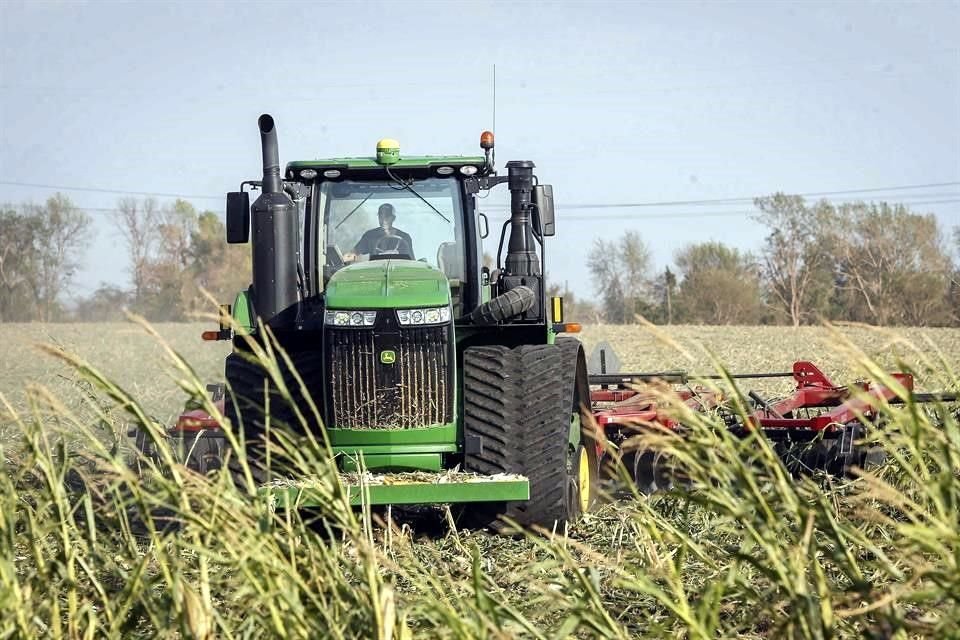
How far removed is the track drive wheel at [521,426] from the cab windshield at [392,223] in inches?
37.7

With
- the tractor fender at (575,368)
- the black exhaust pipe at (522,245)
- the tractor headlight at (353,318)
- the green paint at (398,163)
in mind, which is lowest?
the tractor fender at (575,368)

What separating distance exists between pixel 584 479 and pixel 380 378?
2.26 meters

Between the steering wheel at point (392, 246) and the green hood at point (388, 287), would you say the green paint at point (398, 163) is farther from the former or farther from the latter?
the green hood at point (388, 287)

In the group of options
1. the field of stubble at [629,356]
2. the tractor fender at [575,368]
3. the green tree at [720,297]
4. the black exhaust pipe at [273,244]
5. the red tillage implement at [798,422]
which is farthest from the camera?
the green tree at [720,297]

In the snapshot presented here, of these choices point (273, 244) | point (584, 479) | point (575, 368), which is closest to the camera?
point (273, 244)

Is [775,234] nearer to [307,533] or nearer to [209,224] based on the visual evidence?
[209,224]

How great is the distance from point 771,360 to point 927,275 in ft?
102

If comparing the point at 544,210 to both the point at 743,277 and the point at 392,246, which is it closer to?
the point at 392,246

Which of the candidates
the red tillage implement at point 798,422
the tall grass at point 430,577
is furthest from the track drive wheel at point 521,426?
the tall grass at point 430,577

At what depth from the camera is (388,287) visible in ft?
25.1

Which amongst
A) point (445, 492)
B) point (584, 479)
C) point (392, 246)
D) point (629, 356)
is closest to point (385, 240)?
point (392, 246)

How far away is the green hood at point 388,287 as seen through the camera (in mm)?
7551

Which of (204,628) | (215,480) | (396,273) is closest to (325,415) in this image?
(396,273)

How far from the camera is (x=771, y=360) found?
87.7 ft
